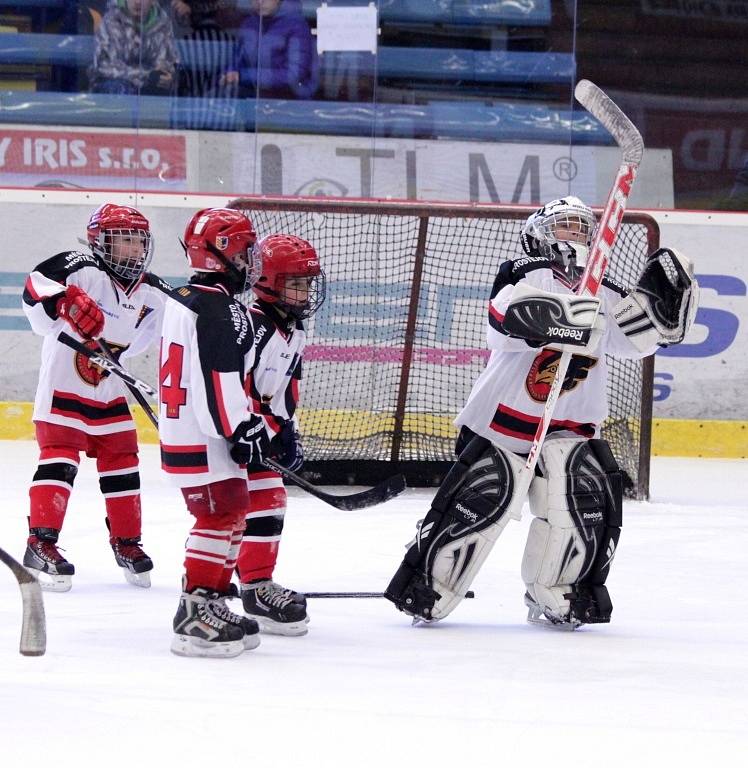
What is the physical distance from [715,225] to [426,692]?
14.2 ft

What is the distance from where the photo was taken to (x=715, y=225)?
21.4 ft

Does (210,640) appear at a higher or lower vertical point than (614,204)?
lower

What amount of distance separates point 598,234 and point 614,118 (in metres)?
0.29

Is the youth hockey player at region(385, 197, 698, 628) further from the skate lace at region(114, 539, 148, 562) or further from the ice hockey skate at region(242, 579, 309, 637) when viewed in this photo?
the skate lace at region(114, 539, 148, 562)

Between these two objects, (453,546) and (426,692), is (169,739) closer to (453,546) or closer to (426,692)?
(426,692)

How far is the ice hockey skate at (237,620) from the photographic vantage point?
2936mm

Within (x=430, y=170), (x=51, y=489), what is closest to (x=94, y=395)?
Result: (x=51, y=489)

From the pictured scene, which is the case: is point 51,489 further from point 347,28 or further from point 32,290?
point 347,28

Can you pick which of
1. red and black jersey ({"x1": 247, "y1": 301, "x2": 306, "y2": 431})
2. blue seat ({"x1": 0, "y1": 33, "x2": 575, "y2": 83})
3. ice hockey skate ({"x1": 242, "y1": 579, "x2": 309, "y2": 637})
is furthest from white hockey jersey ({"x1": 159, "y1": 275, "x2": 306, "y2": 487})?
blue seat ({"x1": 0, "y1": 33, "x2": 575, "y2": 83})

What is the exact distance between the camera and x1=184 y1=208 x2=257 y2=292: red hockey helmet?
294cm

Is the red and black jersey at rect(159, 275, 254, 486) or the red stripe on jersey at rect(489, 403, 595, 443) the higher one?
the red and black jersey at rect(159, 275, 254, 486)

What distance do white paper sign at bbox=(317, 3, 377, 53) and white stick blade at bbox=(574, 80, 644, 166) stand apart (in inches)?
145

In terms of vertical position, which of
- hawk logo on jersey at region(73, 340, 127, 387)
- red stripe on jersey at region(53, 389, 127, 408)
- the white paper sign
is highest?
the white paper sign

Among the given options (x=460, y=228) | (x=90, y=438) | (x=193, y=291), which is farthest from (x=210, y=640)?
(x=460, y=228)
